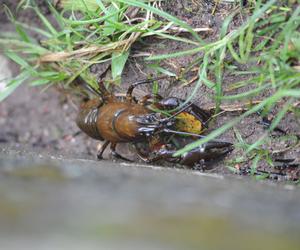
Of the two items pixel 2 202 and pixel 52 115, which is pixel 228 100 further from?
pixel 2 202

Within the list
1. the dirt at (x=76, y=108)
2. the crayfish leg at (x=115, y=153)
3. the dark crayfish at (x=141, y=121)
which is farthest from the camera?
the crayfish leg at (x=115, y=153)

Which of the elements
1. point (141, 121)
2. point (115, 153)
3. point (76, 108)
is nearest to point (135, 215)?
point (141, 121)

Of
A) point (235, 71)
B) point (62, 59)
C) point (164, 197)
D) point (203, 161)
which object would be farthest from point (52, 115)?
point (164, 197)

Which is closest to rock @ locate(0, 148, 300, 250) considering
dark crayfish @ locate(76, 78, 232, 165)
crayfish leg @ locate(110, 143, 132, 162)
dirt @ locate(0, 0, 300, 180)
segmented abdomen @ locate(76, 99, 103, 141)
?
dirt @ locate(0, 0, 300, 180)

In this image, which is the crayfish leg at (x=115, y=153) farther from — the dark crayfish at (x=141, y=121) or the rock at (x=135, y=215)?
the rock at (x=135, y=215)

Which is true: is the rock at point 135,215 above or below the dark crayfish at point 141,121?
above

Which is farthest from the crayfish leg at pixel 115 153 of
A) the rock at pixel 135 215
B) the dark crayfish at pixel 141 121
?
the rock at pixel 135 215
